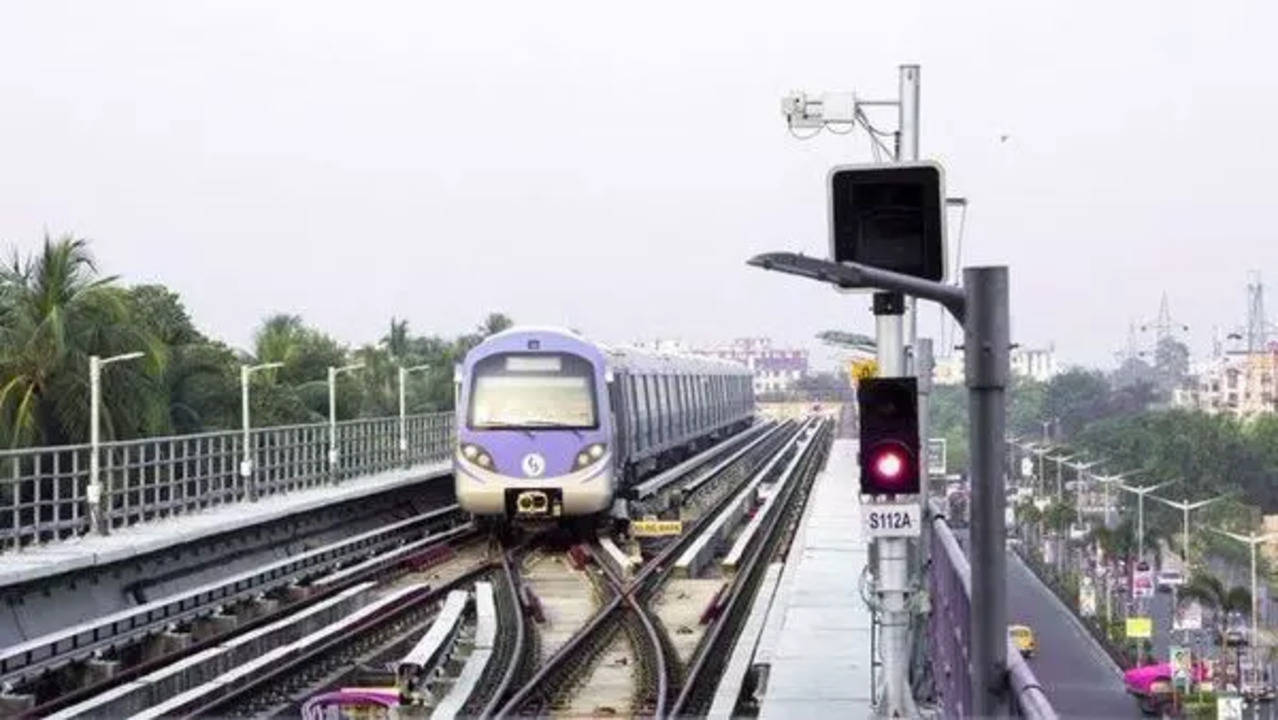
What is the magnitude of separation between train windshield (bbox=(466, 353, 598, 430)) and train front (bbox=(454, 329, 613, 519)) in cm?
1

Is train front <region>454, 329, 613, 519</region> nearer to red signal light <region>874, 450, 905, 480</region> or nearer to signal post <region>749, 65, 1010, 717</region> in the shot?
signal post <region>749, 65, 1010, 717</region>

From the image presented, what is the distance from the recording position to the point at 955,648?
21.5 ft

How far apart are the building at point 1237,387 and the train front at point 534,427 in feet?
137

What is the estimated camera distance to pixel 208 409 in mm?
32250

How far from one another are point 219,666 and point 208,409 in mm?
19837

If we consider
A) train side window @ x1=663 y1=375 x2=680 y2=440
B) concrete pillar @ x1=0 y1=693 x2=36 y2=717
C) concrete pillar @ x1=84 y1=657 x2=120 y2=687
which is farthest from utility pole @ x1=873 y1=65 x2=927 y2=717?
train side window @ x1=663 y1=375 x2=680 y2=440

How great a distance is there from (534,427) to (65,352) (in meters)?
6.10

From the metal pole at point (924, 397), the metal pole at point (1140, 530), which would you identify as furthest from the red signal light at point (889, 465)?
the metal pole at point (1140, 530)

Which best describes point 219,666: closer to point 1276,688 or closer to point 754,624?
point 754,624

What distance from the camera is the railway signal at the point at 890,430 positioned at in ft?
24.6

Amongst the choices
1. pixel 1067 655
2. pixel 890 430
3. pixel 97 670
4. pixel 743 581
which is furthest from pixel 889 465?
pixel 1067 655

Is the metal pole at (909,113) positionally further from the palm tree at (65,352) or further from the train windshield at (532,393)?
the palm tree at (65,352)

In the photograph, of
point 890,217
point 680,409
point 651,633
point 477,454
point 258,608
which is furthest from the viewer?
point 680,409

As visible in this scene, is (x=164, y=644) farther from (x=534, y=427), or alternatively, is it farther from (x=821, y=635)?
(x=534, y=427)
